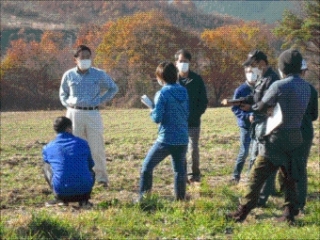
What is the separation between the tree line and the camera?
101 ft

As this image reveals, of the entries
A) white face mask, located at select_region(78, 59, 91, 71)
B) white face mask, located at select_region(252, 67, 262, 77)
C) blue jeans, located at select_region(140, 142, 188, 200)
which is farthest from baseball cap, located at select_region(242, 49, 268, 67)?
white face mask, located at select_region(78, 59, 91, 71)

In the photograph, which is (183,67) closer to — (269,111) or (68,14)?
(269,111)

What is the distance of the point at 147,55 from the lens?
117 feet

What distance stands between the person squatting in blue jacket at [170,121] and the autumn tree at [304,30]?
2788 cm

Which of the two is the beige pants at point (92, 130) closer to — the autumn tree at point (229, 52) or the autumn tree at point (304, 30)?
the autumn tree at point (229, 52)

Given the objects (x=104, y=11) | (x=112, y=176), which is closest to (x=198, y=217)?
(x=112, y=176)

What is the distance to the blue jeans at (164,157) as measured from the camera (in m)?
5.90

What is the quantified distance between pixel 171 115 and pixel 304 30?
3413cm

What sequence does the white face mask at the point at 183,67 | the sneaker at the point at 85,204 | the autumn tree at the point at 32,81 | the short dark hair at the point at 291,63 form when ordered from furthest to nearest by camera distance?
the autumn tree at the point at 32,81
the white face mask at the point at 183,67
the sneaker at the point at 85,204
the short dark hair at the point at 291,63

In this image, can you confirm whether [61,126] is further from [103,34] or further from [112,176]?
[103,34]

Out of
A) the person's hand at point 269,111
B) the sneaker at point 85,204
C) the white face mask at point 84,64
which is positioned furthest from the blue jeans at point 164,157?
the white face mask at point 84,64

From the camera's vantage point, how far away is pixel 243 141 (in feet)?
23.5

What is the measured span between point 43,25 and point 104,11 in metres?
9.64

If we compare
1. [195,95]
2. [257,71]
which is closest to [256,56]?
[257,71]
